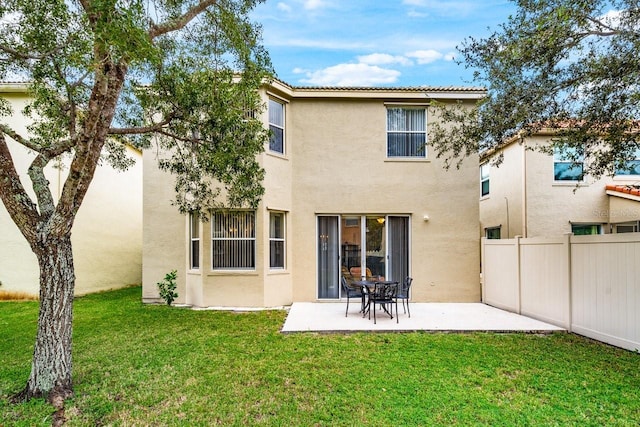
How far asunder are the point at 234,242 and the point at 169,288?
2.61 metres

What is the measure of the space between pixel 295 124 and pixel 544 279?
314 inches

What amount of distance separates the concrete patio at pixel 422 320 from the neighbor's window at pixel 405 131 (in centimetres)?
478

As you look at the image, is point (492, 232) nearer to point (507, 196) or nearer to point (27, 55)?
point (507, 196)

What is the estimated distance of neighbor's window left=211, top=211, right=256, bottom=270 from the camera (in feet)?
34.2

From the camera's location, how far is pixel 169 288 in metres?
11.0

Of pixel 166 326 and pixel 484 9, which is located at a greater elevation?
pixel 484 9

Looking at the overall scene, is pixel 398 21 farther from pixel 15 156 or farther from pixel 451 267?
pixel 15 156

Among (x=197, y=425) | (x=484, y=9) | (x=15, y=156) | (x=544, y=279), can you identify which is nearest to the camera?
(x=197, y=425)

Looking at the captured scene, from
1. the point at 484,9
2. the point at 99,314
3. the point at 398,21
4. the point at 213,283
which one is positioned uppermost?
the point at 398,21

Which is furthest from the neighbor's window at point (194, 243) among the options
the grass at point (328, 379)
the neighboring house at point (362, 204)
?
the grass at point (328, 379)

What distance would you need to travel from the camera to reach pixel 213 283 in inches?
Answer: 410

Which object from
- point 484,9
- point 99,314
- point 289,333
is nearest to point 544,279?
point 289,333

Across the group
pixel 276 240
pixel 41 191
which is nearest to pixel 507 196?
pixel 276 240

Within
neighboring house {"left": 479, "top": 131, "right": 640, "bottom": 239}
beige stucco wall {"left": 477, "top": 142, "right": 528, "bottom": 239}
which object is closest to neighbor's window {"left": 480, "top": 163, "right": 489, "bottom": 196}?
beige stucco wall {"left": 477, "top": 142, "right": 528, "bottom": 239}
